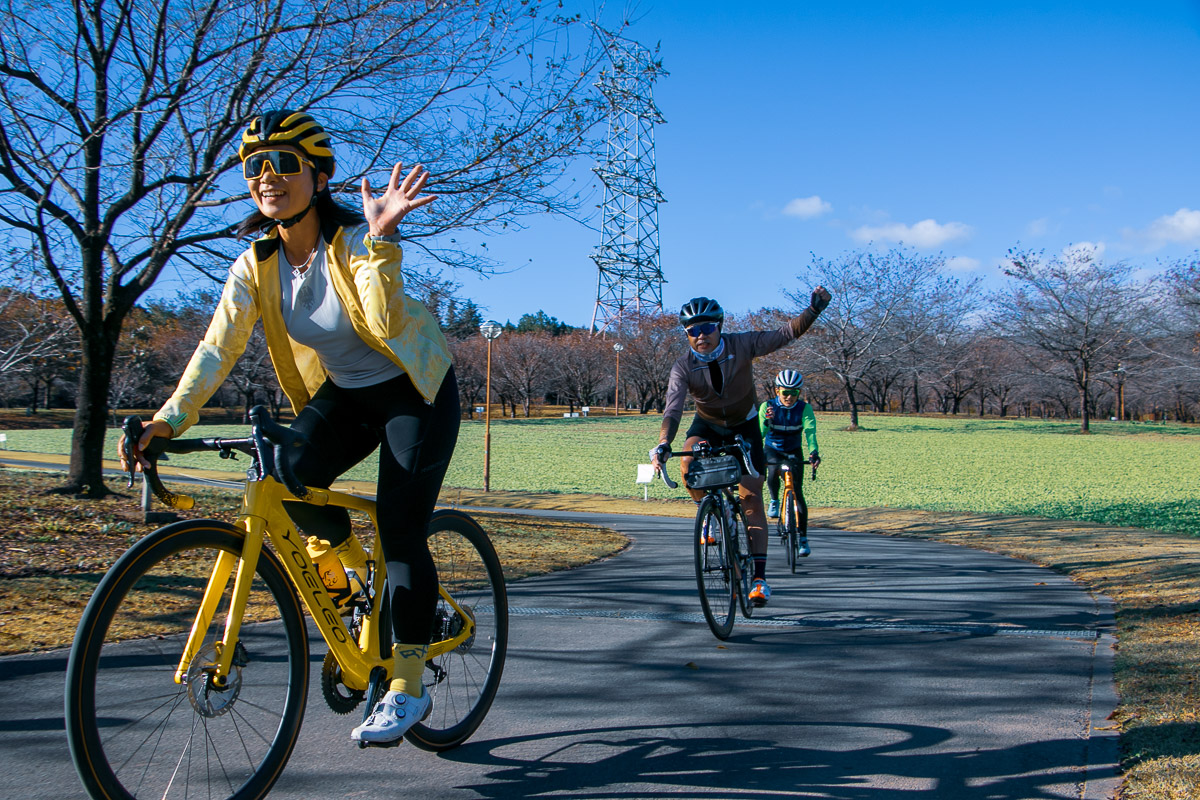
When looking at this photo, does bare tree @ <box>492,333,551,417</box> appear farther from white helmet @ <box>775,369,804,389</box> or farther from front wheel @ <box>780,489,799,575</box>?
front wheel @ <box>780,489,799,575</box>

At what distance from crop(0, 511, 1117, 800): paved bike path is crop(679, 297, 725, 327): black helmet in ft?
6.50

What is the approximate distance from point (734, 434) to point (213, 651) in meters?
4.25

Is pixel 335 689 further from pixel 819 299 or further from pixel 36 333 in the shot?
pixel 36 333

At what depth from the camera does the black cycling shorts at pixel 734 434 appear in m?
6.08

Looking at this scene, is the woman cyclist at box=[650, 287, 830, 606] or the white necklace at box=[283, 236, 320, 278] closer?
the white necklace at box=[283, 236, 320, 278]

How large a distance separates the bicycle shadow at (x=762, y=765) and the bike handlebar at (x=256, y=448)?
48.2 inches

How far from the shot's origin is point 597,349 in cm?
8994

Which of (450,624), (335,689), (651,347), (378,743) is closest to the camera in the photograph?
(378,743)

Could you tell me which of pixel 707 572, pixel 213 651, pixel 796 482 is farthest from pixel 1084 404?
pixel 213 651

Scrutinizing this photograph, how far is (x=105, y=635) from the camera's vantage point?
2.22 metres

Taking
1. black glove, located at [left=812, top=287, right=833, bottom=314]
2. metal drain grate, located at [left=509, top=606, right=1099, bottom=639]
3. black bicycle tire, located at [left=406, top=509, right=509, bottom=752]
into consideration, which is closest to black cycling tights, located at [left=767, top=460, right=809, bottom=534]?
metal drain grate, located at [left=509, top=606, right=1099, bottom=639]

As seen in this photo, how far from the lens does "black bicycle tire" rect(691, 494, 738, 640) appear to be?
5211mm

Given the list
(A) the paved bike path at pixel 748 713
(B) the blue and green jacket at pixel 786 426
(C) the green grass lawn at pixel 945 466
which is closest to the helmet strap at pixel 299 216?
(A) the paved bike path at pixel 748 713

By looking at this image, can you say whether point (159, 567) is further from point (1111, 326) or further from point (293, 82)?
point (1111, 326)
